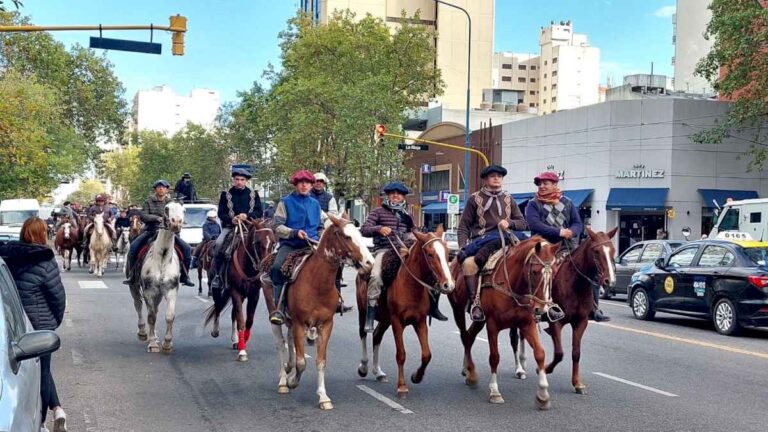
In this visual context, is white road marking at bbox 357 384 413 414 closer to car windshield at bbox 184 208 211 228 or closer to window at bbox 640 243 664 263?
window at bbox 640 243 664 263

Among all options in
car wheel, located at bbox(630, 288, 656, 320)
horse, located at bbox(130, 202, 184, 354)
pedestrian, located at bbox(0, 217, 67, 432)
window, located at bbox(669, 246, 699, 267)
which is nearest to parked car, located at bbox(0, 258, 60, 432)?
pedestrian, located at bbox(0, 217, 67, 432)

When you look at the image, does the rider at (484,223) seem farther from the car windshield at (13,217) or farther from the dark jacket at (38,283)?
the car windshield at (13,217)

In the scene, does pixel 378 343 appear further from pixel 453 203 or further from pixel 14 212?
pixel 14 212

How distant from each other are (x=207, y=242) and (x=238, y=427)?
1018 cm

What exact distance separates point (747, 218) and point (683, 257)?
10320mm

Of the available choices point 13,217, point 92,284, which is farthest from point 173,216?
point 13,217

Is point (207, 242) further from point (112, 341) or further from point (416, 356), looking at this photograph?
point (416, 356)

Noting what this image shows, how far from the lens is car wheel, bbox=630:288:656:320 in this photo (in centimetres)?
1861

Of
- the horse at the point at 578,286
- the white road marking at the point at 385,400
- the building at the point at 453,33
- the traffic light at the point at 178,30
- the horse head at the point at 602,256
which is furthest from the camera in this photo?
the building at the point at 453,33

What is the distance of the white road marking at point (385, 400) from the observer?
29.1 feet

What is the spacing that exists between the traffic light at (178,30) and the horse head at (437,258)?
38.7 ft

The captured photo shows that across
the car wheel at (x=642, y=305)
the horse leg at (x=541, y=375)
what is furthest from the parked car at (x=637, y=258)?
the horse leg at (x=541, y=375)

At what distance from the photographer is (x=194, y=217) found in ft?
105

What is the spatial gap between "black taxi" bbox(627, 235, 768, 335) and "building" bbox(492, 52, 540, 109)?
134824 millimetres
